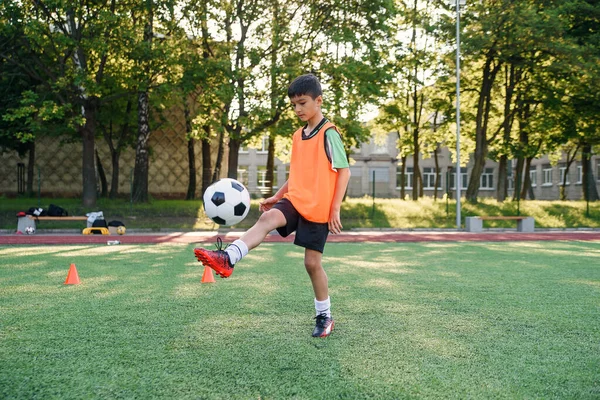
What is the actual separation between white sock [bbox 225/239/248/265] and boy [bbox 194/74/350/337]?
0.13 m

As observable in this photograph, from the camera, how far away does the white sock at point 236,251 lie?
12.9 feet

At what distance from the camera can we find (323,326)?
429 centimetres

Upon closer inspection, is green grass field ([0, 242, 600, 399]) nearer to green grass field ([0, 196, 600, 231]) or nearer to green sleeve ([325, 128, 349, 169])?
green sleeve ([325, 128, 349, 169])

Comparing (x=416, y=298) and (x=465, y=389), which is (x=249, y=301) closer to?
(x=416, y=298)

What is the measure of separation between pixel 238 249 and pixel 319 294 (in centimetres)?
84

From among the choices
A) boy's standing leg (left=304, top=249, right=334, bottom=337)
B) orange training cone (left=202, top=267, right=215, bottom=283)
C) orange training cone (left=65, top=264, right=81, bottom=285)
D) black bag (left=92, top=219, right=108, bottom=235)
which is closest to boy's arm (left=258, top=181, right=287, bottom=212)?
boy's standing leg (left=304, top=249, right=334, bottom=337)

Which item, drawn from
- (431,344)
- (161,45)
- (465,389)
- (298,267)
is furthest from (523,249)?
(161,45)

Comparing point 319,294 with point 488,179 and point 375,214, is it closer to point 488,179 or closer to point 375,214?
point 375,214

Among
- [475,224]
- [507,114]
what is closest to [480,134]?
[507,114]

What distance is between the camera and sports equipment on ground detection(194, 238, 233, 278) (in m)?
3.80

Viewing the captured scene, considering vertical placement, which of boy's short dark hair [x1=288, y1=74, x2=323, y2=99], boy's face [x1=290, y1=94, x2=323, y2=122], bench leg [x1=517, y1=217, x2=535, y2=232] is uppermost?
boy's short dark hair [x1=288, y1=74, x2=323, y2=99]

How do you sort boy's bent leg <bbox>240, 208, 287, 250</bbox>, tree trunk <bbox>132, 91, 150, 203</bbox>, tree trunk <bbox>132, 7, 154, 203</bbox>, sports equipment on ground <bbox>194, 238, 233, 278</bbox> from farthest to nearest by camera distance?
tree trunk <bbox>132, 91, 150, 203</bbox> < tree trunk <bbox>132, 7, 154, 203</bbox> < boy's bent leg <bbox>240, 208, 287, 250</bbox> < sports equipment on ground <bbox>194, 238, 233, 278</bbox>

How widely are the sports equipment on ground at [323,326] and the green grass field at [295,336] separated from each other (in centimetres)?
7

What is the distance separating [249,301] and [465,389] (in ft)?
9.92
